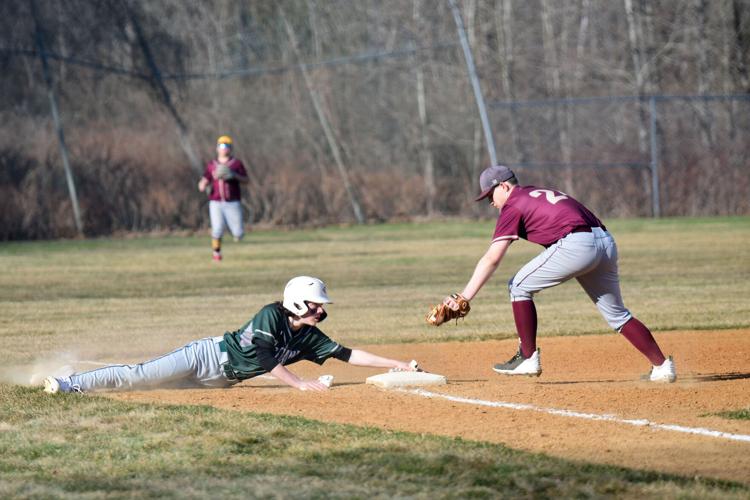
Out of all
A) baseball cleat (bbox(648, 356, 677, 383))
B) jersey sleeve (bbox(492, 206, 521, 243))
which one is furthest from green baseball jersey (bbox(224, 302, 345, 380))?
baseball cleat (bbox(648, 356, 677, 383))

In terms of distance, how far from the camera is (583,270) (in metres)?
7.70

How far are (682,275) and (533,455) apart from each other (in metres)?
11.9

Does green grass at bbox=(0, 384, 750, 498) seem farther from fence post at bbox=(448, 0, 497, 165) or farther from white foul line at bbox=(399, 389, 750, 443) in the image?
fence post at bbox=(448, 0, 497, 165)

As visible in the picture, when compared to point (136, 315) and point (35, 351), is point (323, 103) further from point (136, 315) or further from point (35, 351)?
point (35, 351)

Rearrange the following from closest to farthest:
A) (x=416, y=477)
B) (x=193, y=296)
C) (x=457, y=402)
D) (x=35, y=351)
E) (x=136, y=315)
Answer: (x=416, y=477) < (x=457, y=402) < (x=35, y=351) < (x=136, y=315) < (x=193, y=296)

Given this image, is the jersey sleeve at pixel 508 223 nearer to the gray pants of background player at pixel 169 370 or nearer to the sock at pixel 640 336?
the sock at pixel 640 336

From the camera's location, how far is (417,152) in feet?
102

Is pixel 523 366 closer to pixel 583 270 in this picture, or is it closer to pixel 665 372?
pixel 583 270

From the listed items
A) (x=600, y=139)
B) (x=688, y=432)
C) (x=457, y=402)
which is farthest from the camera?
(x=600, y=139)

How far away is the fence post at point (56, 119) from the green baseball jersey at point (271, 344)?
19040 mm

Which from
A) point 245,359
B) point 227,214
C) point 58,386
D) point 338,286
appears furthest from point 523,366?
point 227,214

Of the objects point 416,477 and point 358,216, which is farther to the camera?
Result: point 358,216

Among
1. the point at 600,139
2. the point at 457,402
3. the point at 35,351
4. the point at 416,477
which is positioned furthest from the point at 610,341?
the point at 600,139

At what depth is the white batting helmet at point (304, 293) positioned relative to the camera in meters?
7.33
